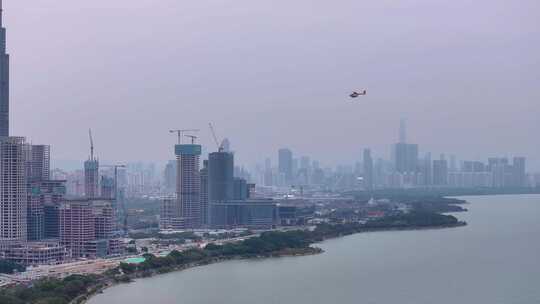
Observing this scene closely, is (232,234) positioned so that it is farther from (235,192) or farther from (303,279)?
(303,279)

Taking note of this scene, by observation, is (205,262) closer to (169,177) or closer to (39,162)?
(39,162)

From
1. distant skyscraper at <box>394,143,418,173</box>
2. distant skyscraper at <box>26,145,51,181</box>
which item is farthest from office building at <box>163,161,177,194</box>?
distant skyscraper at <box>26,145,51,181</box>

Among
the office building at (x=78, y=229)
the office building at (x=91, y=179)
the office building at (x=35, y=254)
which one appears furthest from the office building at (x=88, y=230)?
the office building at (x=91, y=179)

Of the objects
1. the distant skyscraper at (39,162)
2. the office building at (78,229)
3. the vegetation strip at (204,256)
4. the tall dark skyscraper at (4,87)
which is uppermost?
the tall dark skyscraper at (4,87)

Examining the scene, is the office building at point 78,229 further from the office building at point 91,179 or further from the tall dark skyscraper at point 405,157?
the tall dark skyscraper at point 405,157

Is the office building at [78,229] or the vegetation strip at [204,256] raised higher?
the office building at [78,229]

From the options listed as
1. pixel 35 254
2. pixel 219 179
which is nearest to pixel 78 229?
pixel 35 254
